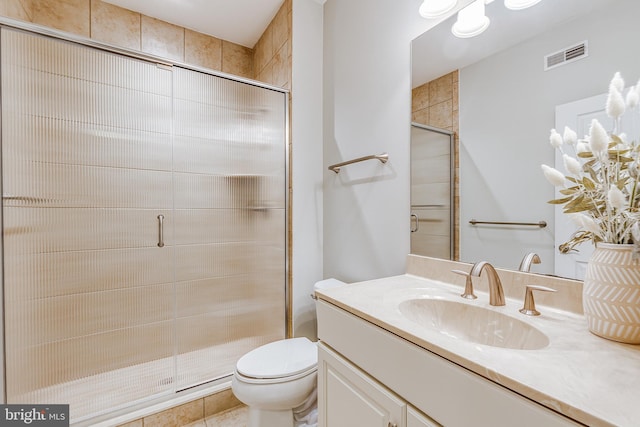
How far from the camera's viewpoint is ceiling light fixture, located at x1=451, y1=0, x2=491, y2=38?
1.05m

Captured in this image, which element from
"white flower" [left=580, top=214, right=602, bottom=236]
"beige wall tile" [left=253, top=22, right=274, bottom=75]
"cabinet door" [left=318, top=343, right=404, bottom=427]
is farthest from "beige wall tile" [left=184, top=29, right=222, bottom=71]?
"white flower" [left=580, top=214, right=602, bottom=236]

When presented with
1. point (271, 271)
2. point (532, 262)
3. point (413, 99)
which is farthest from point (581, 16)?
point (271, 271)

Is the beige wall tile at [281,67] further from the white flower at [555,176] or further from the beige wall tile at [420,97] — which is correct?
the white flower at [555,176]

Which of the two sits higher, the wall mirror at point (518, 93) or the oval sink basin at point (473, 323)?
the wall mirror at point (518, 93)

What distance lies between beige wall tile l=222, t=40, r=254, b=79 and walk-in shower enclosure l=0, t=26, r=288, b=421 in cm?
84

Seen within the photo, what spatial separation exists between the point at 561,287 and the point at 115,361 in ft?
6.61

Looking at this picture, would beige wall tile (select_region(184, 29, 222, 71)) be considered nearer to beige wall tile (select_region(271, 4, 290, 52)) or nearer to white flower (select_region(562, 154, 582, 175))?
beige wall tile (select_region(271, 4, 290, 52))

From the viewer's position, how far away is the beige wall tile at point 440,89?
118 cm

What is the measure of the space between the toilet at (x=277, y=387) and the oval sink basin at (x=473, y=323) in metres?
0.69

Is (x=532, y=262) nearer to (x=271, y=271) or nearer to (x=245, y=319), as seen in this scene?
(x=271, y=271)

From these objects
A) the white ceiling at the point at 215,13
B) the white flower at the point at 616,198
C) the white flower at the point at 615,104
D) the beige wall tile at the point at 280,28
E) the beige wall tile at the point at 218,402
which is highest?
the white ceiling at the point at 215,13

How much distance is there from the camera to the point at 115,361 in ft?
4.93

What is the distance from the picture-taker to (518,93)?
0.96 m

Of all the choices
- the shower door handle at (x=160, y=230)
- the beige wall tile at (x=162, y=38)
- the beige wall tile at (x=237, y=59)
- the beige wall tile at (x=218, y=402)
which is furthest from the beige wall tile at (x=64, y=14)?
the beige wall tile at (x=218, y=402)
